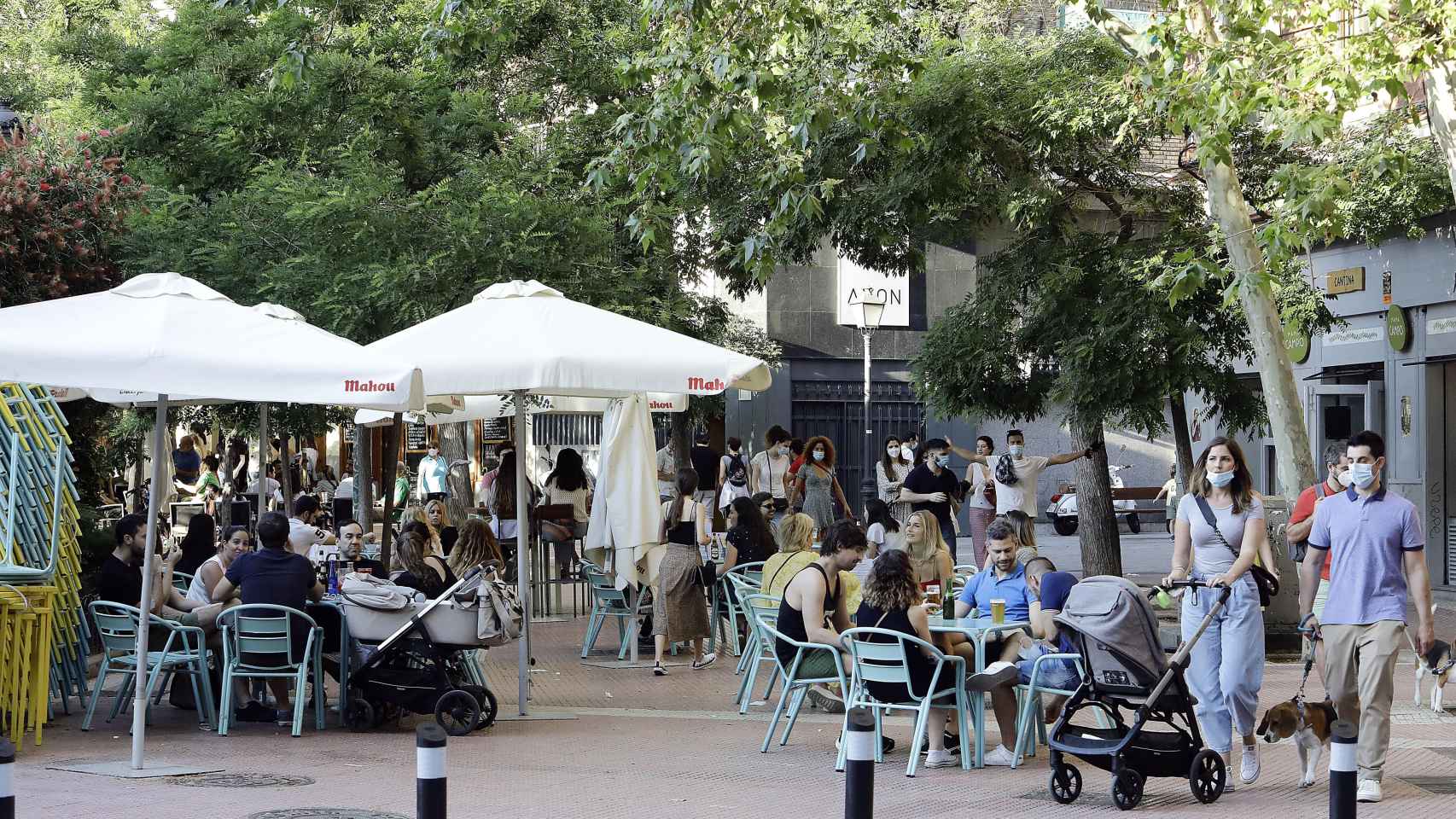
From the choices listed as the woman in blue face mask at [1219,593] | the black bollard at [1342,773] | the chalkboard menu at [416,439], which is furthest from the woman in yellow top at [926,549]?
the chalkboard menu at [416,439]

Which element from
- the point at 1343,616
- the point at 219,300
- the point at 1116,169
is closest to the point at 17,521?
the point at 219,300

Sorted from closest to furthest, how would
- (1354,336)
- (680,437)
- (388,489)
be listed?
1. (388,489)
2. (1354,336)
3. (680,437)

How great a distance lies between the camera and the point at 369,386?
9.00 meters

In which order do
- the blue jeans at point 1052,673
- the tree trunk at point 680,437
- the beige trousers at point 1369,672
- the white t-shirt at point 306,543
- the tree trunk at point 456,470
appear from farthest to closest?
the tree trunk at point 456,470, the tree trunk at point 680,437, the white t-shirt at point 306,543, the blue jeans at point 1052,673, the beige trousers at point 1369,672

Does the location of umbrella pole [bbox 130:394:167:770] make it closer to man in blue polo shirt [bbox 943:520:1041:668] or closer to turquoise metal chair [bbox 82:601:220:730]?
turquoise metal chair [bbox 82:601:220:730]

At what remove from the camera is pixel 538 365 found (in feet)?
34.0

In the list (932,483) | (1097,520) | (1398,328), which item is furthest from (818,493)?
(1398,328)

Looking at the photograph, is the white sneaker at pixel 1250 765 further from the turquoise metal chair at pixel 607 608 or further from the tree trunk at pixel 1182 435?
the tree trunk at pixel 1182 435

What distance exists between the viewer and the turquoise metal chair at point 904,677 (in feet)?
28.6

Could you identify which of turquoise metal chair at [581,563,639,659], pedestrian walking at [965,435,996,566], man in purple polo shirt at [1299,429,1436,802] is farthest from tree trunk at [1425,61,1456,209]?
pedestrian walking at [965,435,996,566]

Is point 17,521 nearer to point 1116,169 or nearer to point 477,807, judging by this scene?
point 477,807

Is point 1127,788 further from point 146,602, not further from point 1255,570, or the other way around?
point 146,602

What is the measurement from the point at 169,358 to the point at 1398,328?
15.5 m

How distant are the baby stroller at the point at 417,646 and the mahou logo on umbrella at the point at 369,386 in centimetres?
155
